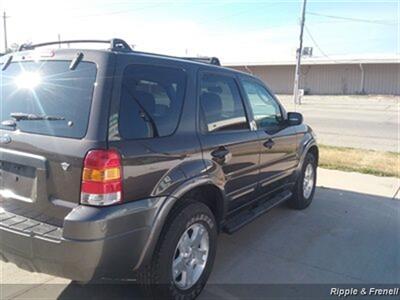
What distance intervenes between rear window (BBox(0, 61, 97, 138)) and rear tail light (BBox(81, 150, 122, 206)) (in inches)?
7.7

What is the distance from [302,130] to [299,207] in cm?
107

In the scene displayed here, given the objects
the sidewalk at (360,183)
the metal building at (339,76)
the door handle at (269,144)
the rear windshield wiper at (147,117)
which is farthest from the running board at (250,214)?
the metal building at (339,76)

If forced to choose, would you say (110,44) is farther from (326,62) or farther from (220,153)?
(326,62)

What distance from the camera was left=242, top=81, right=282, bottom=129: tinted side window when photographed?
4340mm

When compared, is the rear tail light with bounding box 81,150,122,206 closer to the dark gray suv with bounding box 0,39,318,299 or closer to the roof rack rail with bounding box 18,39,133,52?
the dark gray suv with bounding box 0,39,318,299

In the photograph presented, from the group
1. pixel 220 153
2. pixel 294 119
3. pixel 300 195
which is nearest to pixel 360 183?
pixel 300 195

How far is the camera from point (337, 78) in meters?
40.2

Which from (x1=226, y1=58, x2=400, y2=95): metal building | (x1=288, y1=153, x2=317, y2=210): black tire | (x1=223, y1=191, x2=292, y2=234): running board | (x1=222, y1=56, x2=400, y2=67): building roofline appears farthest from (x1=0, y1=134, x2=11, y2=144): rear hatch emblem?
(x1=226, y1=58, x2=400, y2=95): metal building

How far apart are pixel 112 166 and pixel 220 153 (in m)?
1.20

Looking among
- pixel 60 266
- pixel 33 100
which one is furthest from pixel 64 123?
pixel 60 266

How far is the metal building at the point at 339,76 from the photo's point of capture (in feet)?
121

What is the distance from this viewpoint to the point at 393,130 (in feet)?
51.6

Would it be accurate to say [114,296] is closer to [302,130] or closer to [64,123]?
[64,123]

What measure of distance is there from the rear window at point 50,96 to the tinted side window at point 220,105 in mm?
1081
